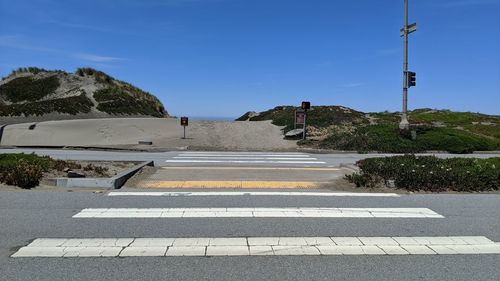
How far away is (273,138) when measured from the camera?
29.6m

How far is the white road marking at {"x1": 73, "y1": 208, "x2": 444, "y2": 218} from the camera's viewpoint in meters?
7.31

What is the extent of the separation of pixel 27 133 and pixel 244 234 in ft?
81.7

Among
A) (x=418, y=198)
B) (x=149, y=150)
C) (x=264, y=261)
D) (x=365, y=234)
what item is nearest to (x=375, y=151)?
(x=149, y=150)

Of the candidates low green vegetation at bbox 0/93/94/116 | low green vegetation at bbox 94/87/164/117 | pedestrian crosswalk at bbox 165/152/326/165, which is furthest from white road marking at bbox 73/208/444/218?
low green vegetation at bbox 94/87/164/117

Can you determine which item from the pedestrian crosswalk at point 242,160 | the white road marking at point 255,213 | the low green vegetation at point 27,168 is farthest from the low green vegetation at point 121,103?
the white road marking at point 255,213

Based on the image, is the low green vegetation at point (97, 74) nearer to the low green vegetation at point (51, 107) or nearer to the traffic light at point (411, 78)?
the low green vegetation at point (51, 107)

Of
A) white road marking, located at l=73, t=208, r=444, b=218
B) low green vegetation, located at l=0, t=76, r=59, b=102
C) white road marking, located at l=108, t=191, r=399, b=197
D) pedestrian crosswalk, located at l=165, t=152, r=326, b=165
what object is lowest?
white road marking, located at l=73, t=208, r=444, b=218

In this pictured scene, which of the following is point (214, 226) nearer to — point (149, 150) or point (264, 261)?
point (264, 261)

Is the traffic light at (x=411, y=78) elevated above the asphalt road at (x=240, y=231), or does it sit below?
above

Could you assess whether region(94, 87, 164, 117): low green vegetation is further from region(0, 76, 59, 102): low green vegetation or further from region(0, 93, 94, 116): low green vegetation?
region(0, 76, 59, 102): low green vegetation

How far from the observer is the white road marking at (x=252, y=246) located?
17.9 feet

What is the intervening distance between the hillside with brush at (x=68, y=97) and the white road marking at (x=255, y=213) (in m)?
29.0

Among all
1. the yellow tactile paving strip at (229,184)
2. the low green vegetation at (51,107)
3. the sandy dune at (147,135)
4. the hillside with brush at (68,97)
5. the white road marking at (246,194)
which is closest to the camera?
the white road marking at (246,194)

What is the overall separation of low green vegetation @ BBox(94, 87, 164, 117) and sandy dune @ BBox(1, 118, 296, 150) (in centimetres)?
1118
